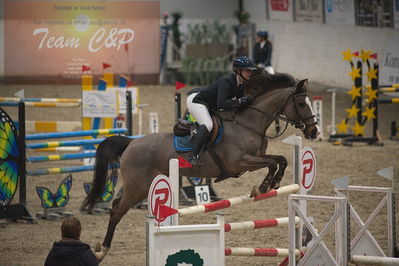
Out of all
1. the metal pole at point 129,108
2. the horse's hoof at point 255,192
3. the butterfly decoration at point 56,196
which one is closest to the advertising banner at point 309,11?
the metal pole at point 129,108

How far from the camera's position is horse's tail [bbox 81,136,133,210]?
7.38 meters

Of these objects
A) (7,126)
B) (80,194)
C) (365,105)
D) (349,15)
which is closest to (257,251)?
(7,126)

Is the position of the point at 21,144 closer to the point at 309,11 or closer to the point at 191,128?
the point at 191,128

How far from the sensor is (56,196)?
8.59 m

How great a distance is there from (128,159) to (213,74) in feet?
47.4

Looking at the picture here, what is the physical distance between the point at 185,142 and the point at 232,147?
0.46m

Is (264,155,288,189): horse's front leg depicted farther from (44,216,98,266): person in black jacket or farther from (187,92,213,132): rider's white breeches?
(44,216,98,266): person in black jacket

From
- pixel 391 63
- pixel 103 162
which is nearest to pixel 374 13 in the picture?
pixel 391 63

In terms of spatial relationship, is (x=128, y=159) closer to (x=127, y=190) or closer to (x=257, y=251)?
(x=127, y=190)

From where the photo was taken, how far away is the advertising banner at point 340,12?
1855cm

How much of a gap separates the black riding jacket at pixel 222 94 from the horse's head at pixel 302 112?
0.47 metres

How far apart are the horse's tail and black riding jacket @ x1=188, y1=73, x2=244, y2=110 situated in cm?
89

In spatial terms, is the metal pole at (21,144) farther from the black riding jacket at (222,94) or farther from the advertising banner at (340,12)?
the advertising banner at (340,12)

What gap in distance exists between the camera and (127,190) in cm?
716
